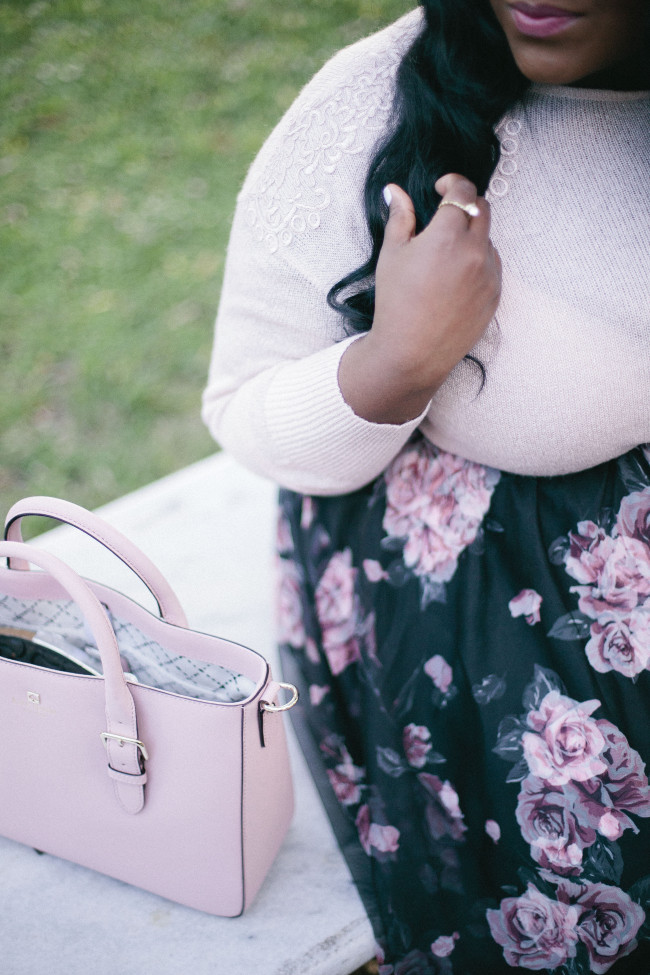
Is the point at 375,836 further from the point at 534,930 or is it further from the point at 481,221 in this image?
the point at 481,221

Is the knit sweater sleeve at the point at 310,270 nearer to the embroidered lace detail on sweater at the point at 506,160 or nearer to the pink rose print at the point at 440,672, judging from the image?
the embroidered lace detail on sweater at the point at 506,160

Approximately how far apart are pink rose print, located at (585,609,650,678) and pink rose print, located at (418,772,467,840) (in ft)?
0.86

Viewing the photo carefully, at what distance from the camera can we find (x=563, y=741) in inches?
36.4

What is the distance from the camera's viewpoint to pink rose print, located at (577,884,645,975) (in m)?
0.90

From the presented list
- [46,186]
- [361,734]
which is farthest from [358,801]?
[46,186]

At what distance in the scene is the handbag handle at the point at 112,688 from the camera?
84 cm

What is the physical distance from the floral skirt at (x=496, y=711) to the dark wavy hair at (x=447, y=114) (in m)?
0.35

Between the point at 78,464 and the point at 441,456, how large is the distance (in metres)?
1.50

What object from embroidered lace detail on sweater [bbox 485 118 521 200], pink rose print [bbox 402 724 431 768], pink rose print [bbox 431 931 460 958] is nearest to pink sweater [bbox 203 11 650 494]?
embroidered lace detail on sweater [bbox 485 118 521 200]

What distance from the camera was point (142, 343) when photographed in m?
2.58

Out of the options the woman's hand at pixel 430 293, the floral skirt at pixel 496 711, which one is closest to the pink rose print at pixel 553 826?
the floral skirt at pixel 496 711

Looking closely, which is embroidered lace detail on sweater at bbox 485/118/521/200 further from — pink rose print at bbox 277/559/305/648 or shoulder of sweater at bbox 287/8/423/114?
pink rose print at bbox 277/559/305/648

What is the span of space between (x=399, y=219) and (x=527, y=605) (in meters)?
0.48

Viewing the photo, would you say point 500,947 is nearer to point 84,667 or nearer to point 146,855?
point 146,855
